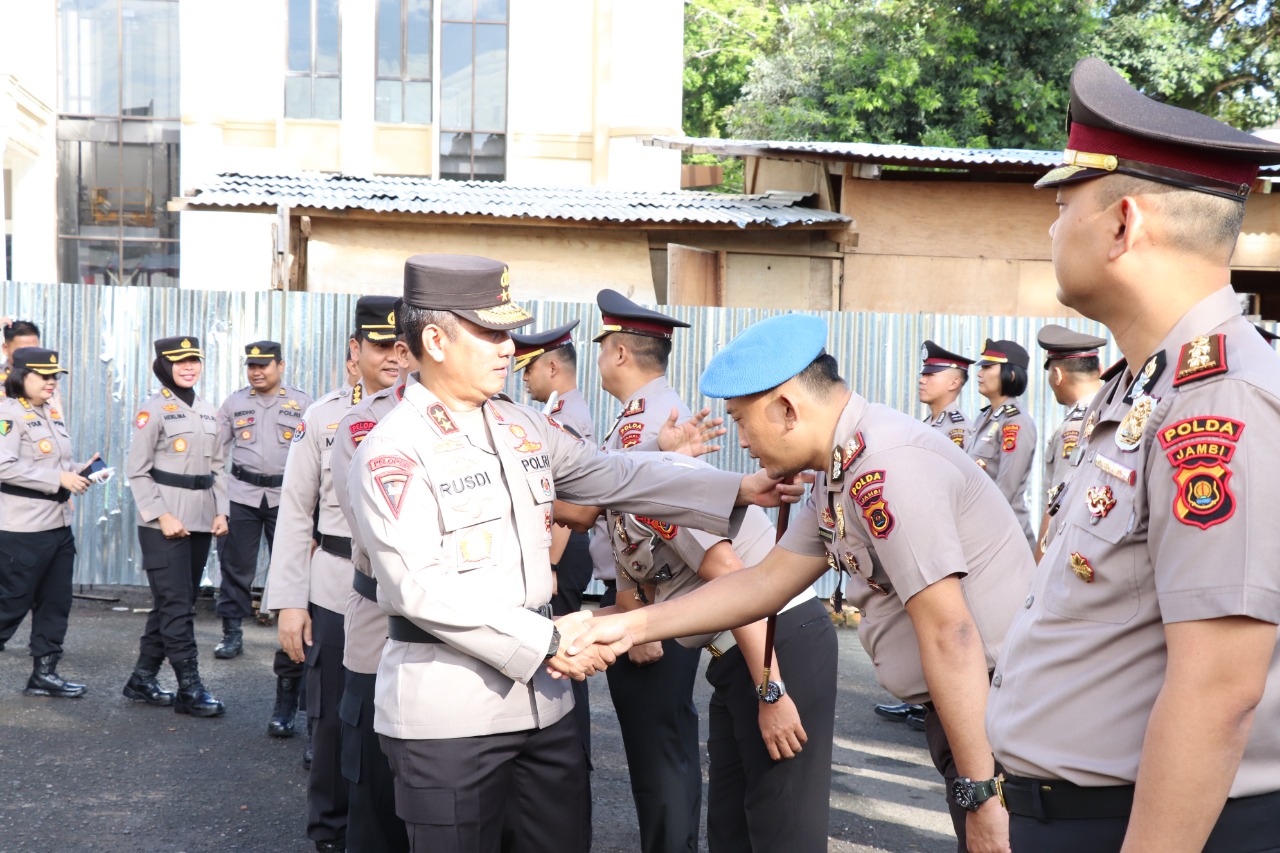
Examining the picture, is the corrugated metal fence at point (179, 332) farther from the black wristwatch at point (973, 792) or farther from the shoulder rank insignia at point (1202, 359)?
the shoulder rank insignia at point (1202, 359)

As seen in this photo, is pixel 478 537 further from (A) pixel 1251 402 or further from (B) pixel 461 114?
(B) pixel 461 114

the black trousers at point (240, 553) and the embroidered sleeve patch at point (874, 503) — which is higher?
the embroidered sleeve patch at point (874, 503)

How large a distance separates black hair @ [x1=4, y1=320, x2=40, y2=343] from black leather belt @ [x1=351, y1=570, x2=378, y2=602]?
6484mm

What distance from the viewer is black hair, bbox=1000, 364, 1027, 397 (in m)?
8.09

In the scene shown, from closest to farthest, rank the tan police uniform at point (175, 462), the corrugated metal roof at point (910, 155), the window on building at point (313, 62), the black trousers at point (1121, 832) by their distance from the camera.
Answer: the black trousers at point (1121, 832), the tan police uniform at point (175, 462), the corrugated metal roof at point (910, 155), the window on building at point (313, 62)

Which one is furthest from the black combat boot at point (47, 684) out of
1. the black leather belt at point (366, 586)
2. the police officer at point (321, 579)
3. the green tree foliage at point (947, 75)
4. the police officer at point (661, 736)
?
the green tree foliage at point (947, 75)

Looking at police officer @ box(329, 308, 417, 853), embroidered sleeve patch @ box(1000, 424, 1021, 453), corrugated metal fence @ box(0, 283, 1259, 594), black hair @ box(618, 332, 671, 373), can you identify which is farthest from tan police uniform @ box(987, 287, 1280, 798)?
corrugated metal fence @ box(0, 283, 1259, 594)

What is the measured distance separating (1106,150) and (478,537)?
1.73 metres

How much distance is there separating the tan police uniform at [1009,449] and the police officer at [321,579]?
14.0 ft

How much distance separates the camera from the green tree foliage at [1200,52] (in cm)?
1803

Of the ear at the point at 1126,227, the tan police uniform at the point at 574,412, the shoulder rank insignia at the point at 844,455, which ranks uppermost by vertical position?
the ear at the point at 1126,227

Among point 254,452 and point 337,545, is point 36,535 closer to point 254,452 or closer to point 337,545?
point 254,452

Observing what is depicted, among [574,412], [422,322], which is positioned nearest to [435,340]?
[422,322]

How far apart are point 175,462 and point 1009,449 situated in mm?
5406
